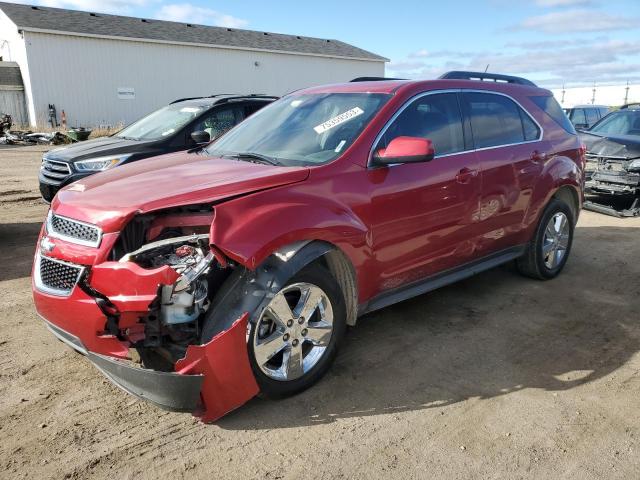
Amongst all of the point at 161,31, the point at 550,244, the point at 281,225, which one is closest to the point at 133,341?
the point at 281,225

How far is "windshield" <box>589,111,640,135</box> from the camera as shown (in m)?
10.5

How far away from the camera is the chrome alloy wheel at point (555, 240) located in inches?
213

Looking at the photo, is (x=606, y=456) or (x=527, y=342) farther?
(x=527, y=342)

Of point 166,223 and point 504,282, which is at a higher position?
point 166,223

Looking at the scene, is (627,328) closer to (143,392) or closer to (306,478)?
(306,478)

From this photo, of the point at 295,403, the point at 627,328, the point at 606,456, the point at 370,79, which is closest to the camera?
the point at 606,456

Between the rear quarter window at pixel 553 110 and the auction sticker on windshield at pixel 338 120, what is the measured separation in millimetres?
2280

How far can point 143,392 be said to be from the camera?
283 centimetres

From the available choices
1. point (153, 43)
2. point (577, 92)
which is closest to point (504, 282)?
point (153, 43)

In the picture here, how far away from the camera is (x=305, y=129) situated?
402 cm

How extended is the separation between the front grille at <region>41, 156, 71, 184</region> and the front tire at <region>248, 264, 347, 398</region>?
16.8 ft

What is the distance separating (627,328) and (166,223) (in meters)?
3.75

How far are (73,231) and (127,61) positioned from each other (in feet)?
92.9

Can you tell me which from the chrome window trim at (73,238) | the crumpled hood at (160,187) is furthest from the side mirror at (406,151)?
the chrome window trim at (73,238)
